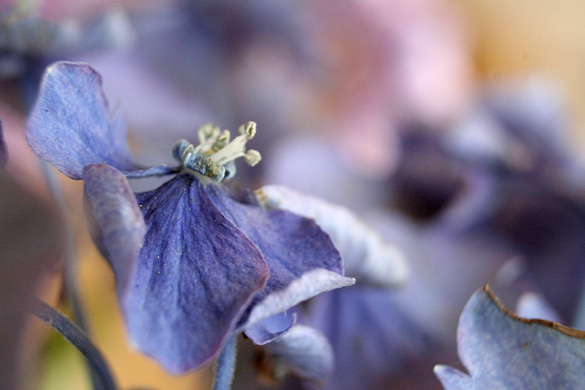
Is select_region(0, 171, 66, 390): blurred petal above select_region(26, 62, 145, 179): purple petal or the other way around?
the other way around

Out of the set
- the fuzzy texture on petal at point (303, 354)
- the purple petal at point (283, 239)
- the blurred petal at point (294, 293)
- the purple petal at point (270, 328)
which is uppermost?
the blurred petal at point (294, 293)

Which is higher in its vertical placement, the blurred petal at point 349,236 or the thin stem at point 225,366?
the blurred petal at point 349,236

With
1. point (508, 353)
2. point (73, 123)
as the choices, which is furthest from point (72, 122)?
point (508, 353)

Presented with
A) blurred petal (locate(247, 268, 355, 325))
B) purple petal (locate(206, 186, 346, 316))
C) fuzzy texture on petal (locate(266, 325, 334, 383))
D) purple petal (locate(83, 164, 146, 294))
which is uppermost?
purple petal (locate(83, 164, 146, 294))

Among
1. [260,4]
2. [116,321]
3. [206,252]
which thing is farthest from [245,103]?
[206,252]

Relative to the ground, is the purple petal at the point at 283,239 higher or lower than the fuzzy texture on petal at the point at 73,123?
lower
